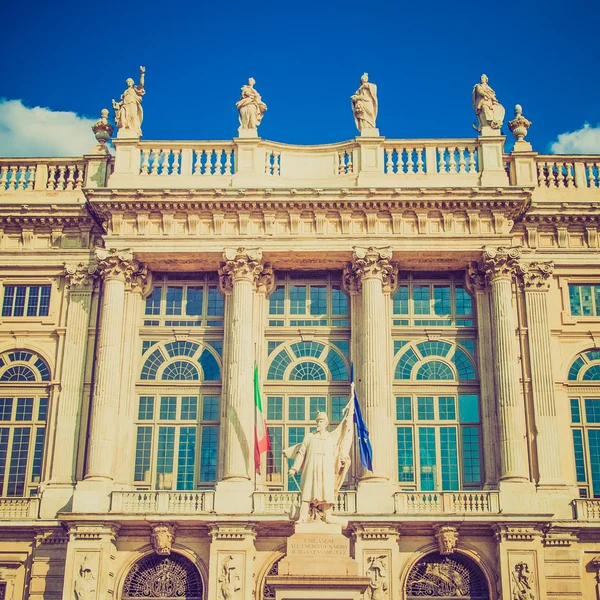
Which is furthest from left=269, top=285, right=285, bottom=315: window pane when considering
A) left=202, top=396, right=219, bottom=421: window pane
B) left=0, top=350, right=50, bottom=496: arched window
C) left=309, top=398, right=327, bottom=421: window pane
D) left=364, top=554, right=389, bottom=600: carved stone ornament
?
left=364, top=554, right=389, bottom=600: carved stone ornament

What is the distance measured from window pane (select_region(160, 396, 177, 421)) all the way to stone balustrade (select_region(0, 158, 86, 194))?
24.0ft

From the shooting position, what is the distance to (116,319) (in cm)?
3070

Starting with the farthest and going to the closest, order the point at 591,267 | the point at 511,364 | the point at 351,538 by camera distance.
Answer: the point at 591,267, the point at 511,364, the point at 351,538

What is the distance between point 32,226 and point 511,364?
14.8m

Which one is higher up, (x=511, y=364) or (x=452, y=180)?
(x=452, y=180)

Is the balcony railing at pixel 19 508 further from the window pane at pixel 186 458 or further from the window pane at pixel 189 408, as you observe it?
the window pane at pixel 189 408

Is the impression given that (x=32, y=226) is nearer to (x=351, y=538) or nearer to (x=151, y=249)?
(x=151, y=249)

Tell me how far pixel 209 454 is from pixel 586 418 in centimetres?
1075

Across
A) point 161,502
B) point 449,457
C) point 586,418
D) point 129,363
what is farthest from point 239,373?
point 586,418

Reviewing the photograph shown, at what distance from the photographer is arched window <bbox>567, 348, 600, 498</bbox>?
98.7ft

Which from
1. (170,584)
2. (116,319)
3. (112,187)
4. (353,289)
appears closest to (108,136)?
(112,187)

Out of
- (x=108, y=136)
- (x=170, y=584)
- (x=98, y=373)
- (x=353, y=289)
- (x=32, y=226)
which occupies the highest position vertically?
(x=108, y=136)

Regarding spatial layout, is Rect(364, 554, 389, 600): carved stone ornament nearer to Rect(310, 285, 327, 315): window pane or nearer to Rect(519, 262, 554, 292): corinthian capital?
Rect(310, 285, 327, 315): window pane

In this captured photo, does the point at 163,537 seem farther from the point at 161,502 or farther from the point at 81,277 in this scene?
the point at 81,277
